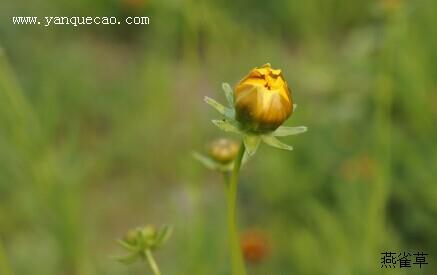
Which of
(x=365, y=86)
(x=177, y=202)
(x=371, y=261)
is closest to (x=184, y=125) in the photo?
(x=177, y=202)

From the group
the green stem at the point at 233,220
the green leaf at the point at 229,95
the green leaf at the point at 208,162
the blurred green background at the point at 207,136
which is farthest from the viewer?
the blurred green background at the point at 207,136

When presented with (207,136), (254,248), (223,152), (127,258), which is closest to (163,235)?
(127,258)

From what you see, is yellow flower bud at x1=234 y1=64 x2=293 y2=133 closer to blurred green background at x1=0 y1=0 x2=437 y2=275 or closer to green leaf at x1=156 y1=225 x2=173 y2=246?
green leaf at x1=156 y1=225 x2=173 y2=246

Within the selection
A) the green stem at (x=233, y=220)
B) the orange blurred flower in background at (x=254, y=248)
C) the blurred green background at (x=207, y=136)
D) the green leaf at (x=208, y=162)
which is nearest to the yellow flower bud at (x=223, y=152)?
the green leaf at (x=208, y=162)

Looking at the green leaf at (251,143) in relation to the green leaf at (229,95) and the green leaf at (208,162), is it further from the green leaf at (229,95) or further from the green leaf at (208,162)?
the green leaf at (208,162)

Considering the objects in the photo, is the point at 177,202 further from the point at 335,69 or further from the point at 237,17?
the point at 237,17

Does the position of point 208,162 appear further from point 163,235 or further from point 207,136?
point 207,136
